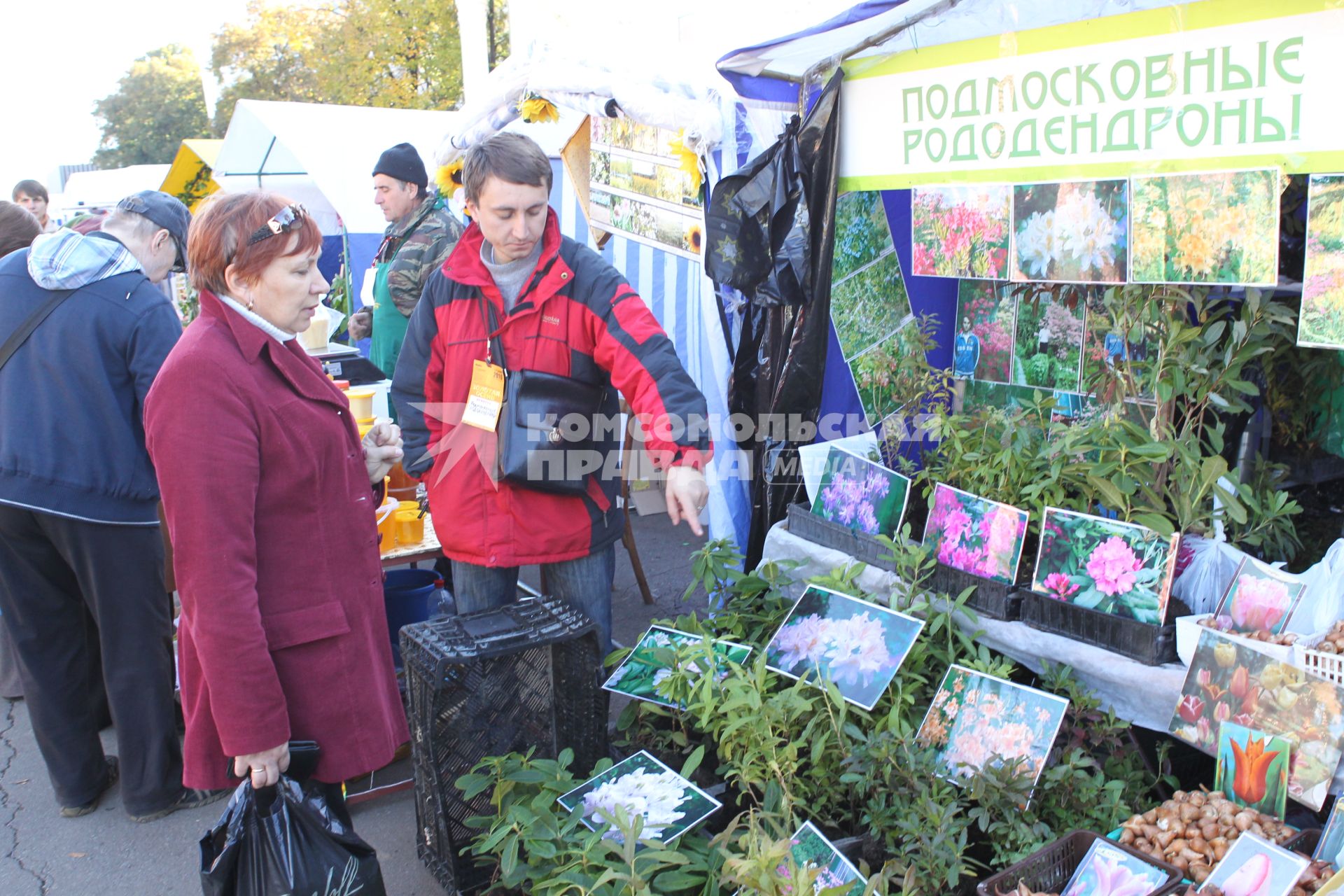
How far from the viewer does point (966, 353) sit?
317 centimetres

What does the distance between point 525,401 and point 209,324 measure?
0.79 meters

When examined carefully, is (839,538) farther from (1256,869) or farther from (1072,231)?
(1256,869)

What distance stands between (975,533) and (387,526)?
1898mm

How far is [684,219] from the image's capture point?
3.29 meters

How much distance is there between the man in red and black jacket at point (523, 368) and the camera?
2.19 metres

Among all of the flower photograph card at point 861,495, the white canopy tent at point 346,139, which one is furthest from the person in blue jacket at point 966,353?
the white canopy tent at point 346,139

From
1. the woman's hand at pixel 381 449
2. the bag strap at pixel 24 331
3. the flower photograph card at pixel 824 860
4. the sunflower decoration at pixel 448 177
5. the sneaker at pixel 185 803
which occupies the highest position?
the sunflower decoration at pixel 448 177

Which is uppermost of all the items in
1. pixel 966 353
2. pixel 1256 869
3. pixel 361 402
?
pixel 966 353

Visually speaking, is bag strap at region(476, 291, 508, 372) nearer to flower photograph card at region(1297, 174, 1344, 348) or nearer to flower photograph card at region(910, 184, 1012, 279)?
flower photograph card at region(910, 184, 1012, 279)

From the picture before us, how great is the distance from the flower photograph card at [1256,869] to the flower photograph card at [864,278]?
5.75ft

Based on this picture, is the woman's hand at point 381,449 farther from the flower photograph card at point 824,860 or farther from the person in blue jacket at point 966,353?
the person in blue jacket at point 966,353

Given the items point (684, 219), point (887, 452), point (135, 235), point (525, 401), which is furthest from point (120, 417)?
point (887, 452)

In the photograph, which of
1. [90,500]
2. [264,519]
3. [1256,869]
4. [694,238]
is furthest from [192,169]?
[1256,869]

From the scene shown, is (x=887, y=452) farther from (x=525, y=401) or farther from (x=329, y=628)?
(x=329, y=628)
